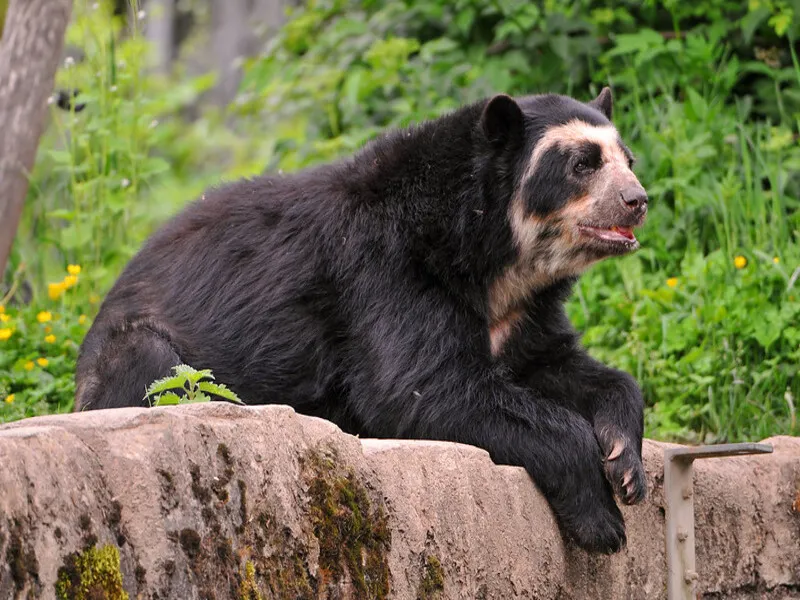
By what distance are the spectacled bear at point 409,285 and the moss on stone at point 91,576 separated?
1901 millimetres

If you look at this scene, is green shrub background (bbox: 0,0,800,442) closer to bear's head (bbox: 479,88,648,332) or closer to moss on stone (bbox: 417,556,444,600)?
bear's head (bbox: 479,88,648,332)

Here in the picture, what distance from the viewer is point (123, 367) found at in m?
4.59

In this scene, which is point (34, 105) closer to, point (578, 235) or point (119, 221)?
point (119, 221)

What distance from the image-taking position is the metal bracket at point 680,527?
4.23 m

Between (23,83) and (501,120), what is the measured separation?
2636 millimetres

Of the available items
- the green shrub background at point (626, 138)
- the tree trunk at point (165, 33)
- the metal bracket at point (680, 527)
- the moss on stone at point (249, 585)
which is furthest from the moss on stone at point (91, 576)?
the tree trunk at point (165, 33)

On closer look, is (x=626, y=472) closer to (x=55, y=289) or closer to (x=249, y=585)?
(x=249, y=585)

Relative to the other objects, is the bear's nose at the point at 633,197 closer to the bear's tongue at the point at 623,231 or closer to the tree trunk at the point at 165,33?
the bear's tongue at the point at 623,231

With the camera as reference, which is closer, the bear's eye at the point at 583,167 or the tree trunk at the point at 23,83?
the bear's eye at the point at 583,167

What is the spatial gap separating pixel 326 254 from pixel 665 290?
9.06 ft

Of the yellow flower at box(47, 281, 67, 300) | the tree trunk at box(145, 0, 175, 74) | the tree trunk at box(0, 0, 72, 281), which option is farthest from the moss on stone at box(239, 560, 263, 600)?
the tree trunk at box(145, 0, 175, 74)

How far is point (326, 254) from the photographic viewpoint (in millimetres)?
4695

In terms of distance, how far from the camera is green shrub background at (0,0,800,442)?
6320mm

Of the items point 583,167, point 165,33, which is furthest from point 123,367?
point 165,33
